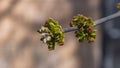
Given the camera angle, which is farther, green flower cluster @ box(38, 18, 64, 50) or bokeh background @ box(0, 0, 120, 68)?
bokeh background @ box(0, 0, 120, 68)

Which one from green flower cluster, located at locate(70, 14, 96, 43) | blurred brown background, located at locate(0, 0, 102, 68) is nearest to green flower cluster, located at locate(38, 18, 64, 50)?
green flower cluster, located at locate(70, 14, 96, 43)

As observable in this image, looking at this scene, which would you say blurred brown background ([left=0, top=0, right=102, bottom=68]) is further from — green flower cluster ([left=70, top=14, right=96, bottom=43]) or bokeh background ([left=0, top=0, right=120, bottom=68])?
green flower cluster ([left=70, top=14, right=96, bottom=43])

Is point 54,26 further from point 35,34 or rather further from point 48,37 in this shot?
point 35,34

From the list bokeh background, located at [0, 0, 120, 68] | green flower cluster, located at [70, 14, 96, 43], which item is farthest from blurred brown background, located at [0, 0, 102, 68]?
green flower cluster, located at [70, 14, 96, 43]

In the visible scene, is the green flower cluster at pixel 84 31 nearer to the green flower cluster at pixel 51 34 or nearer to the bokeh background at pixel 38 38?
the green flower cluster at pixel 51 34

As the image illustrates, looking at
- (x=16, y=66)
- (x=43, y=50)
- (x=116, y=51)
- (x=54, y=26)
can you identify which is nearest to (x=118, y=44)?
(x=116, y=51)

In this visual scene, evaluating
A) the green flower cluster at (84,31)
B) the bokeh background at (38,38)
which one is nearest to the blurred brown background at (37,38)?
the bokeh background at (38,38)
